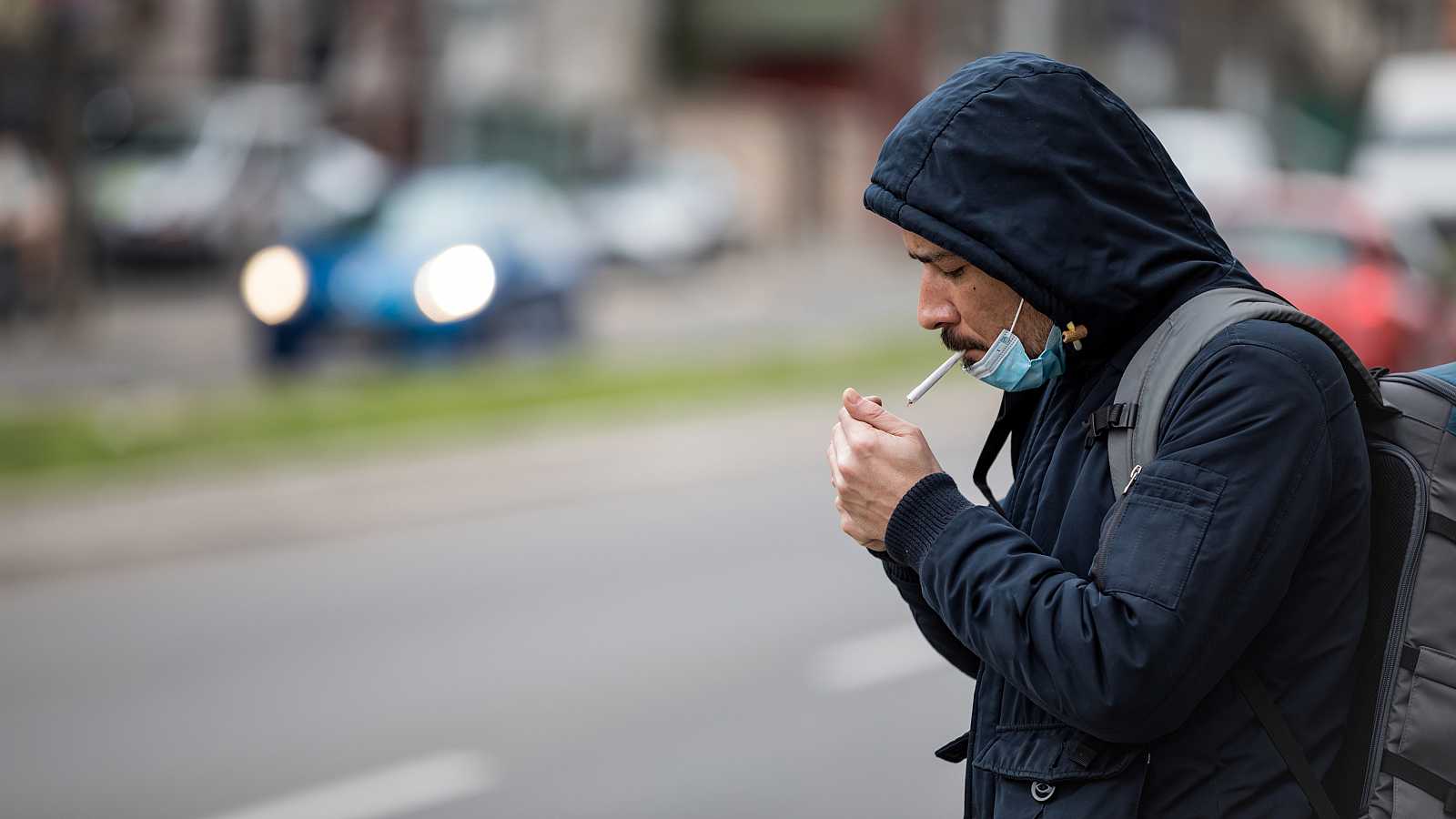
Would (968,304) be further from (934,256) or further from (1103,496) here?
(1103,496)

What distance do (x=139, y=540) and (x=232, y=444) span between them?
1.60 metres

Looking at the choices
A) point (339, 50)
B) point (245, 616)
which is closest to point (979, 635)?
point (245, 616)

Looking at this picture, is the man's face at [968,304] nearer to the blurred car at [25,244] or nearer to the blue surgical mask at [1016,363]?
the blue surgical mask at [1016,363]

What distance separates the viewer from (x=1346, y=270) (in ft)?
35.3

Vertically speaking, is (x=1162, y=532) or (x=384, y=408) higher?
(x=1162, y=532)

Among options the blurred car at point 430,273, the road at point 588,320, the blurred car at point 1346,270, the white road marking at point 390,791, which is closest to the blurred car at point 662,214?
the road at point 588,320

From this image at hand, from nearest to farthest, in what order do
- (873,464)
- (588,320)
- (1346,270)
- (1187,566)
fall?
(1187,566) → (873,464) → (1346,270) → (588,320)

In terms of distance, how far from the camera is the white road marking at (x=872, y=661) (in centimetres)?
665

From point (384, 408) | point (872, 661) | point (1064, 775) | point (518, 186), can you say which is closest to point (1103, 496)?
point (1064, 775)

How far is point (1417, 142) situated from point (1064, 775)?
23.0 meters

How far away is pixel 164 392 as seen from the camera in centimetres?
1281

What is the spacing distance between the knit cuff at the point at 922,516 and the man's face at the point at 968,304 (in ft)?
0.62

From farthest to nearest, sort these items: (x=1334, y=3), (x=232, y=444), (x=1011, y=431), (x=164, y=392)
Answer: (x=1334, y=3) < (x=164, y=392) < (x=232, y=444) < (x=1011, y=431)

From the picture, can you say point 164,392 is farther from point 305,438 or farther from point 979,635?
point 979,635
